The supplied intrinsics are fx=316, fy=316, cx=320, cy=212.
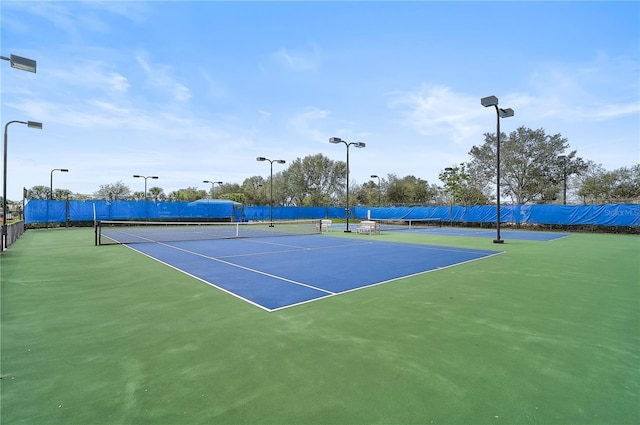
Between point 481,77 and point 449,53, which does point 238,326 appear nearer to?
point 449,53

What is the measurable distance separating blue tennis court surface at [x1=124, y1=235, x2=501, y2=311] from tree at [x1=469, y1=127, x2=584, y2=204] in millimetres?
33062

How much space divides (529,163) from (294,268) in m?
40.2

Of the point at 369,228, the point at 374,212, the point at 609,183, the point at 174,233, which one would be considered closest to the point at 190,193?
the point at 374,212

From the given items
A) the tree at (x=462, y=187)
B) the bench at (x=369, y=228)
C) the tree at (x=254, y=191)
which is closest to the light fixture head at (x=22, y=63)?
the bench at (x=369, y=228)

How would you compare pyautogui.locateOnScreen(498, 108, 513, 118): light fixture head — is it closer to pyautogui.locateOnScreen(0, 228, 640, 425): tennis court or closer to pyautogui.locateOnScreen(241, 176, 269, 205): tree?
pyautogui.locateOnScreen(0, 228, 640, 425): tennis court

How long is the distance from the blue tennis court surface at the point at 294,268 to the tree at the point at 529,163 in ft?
108

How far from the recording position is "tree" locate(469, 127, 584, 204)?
36.8 m

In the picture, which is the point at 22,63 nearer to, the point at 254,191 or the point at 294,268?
the point at 294,268

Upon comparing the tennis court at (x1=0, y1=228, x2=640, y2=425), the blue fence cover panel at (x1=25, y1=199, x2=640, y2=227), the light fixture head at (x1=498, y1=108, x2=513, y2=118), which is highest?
the light fixture head at (x1=498, y1=108, x2=513, y2=118)

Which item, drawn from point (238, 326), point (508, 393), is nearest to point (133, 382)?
point (238, 326)

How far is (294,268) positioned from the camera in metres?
7.86

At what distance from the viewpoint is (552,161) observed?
36.9 metres

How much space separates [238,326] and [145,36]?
1364 centimetres

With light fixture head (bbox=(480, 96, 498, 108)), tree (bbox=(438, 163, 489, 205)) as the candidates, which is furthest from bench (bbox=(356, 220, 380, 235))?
tree (bbox=(438, 163, 489, 205))
